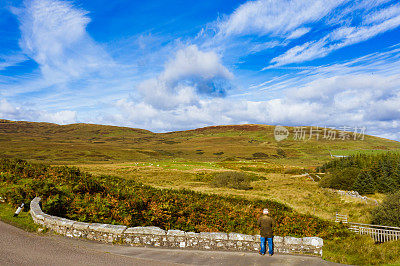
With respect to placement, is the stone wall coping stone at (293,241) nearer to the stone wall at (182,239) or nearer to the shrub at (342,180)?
the stone wall at (182,239)

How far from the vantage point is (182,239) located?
9.09 m

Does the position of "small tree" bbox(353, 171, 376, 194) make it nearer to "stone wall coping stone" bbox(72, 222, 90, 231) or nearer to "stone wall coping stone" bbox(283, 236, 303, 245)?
"stone wall coping stone" bbox(283, 236, 303, 245)

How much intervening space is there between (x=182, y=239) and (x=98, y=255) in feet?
10.00

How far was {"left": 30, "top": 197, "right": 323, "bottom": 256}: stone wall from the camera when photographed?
9039 millimetres

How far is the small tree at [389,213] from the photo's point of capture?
20098 millimetres

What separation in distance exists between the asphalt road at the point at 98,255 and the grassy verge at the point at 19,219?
0.48 metres

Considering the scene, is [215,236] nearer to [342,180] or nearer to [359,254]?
[359,254]

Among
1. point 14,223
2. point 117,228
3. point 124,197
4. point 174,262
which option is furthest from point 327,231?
point 14,223

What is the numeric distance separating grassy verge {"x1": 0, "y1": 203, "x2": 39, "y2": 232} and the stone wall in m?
1.85

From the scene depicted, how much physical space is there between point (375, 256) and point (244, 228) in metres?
5.62

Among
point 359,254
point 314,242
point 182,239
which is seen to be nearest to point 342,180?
point 359,254

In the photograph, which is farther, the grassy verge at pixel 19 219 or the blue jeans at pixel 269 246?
the grassy verge at pixel 19 219

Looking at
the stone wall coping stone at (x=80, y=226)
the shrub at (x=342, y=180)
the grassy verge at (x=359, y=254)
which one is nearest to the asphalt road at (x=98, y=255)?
the stone wall coping stone at (x=80, y=226)

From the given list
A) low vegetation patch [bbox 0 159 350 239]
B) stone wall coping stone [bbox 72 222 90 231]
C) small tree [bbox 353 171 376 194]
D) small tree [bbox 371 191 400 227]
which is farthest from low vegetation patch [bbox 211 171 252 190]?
stone wall coping stone [bbox 72 222 90 231]
